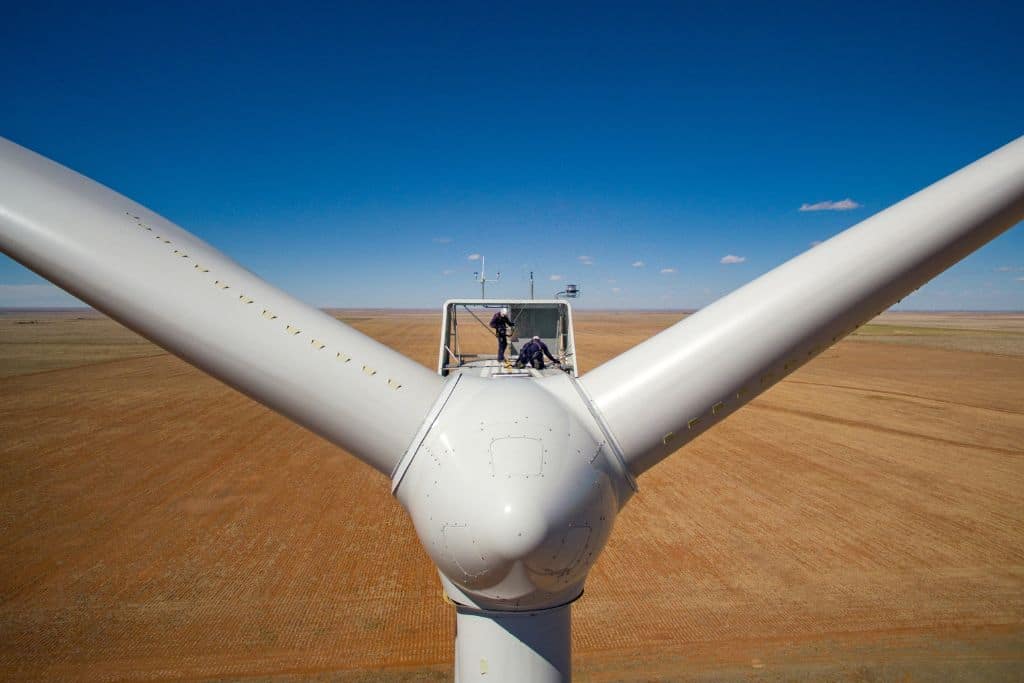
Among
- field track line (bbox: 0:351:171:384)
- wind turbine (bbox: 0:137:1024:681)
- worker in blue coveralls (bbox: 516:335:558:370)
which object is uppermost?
wind turbine (bbox: 0:137:1024:681)

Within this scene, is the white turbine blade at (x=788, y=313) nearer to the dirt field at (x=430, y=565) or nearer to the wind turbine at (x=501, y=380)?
the wind turbine at (x=501, y=380)

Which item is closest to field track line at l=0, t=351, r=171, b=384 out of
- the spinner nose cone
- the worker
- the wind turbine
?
the worker

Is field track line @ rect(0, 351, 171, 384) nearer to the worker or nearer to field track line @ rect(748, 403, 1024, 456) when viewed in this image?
the worker

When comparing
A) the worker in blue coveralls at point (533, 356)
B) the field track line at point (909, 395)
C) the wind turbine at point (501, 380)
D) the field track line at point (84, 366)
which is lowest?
the field track line at point (909, 395)

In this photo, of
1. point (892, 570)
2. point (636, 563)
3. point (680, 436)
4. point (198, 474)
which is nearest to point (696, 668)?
point (636, 563)

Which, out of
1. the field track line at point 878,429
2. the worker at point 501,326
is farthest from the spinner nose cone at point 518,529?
the field track line at point 878,429

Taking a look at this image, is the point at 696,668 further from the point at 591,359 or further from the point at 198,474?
the point at 591,359
